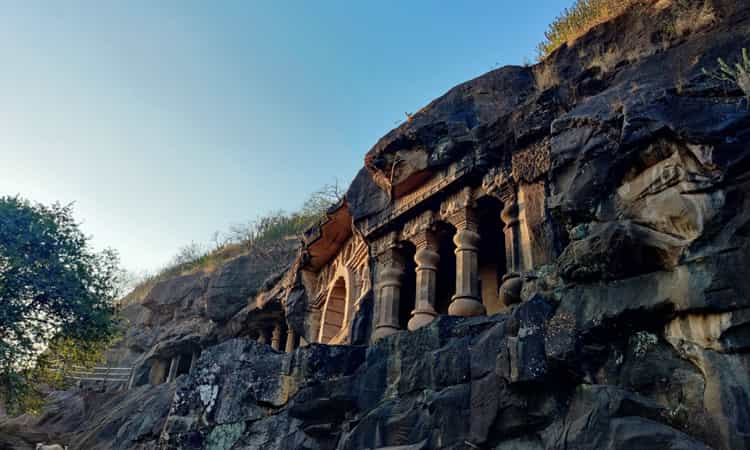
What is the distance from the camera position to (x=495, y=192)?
28.4 ft

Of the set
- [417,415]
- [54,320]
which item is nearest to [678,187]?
[417,415]

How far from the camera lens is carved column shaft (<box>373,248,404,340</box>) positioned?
375 inches

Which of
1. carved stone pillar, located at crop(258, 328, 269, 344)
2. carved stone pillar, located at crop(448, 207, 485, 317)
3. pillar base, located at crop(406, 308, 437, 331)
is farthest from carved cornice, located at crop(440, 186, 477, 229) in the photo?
carved stone pillar, located at crop(258, 328, 269, 344)

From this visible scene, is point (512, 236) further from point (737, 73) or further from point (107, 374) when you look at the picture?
point (107, 374)

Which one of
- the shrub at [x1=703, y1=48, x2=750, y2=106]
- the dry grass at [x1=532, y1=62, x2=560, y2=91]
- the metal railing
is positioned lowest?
the shrub at [x1=703, y1=48, x2=750, y2=106]

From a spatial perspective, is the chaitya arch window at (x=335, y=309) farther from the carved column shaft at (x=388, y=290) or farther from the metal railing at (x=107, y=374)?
the metal railing at (x=107, y=374)

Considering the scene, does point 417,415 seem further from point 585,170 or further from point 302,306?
point 302,306

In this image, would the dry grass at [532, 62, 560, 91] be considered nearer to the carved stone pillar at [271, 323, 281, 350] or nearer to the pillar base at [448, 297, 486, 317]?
the pillar base at [448, 297, 486, 317]

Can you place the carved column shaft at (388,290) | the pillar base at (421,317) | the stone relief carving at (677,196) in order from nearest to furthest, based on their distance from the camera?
the stone relief carving at (677,196) < the pillar base at (421,317) < the carved column shaft at (388,290)

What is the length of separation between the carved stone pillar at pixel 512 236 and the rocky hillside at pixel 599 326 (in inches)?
20.8

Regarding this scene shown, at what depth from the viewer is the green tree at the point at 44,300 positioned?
14.5m

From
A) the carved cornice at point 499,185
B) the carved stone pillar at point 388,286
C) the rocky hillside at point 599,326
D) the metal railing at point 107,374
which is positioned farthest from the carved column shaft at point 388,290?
the metal railing at point 107,374

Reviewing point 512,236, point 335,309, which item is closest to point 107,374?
point 335,309

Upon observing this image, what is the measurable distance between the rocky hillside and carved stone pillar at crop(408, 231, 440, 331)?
2.25 metres
